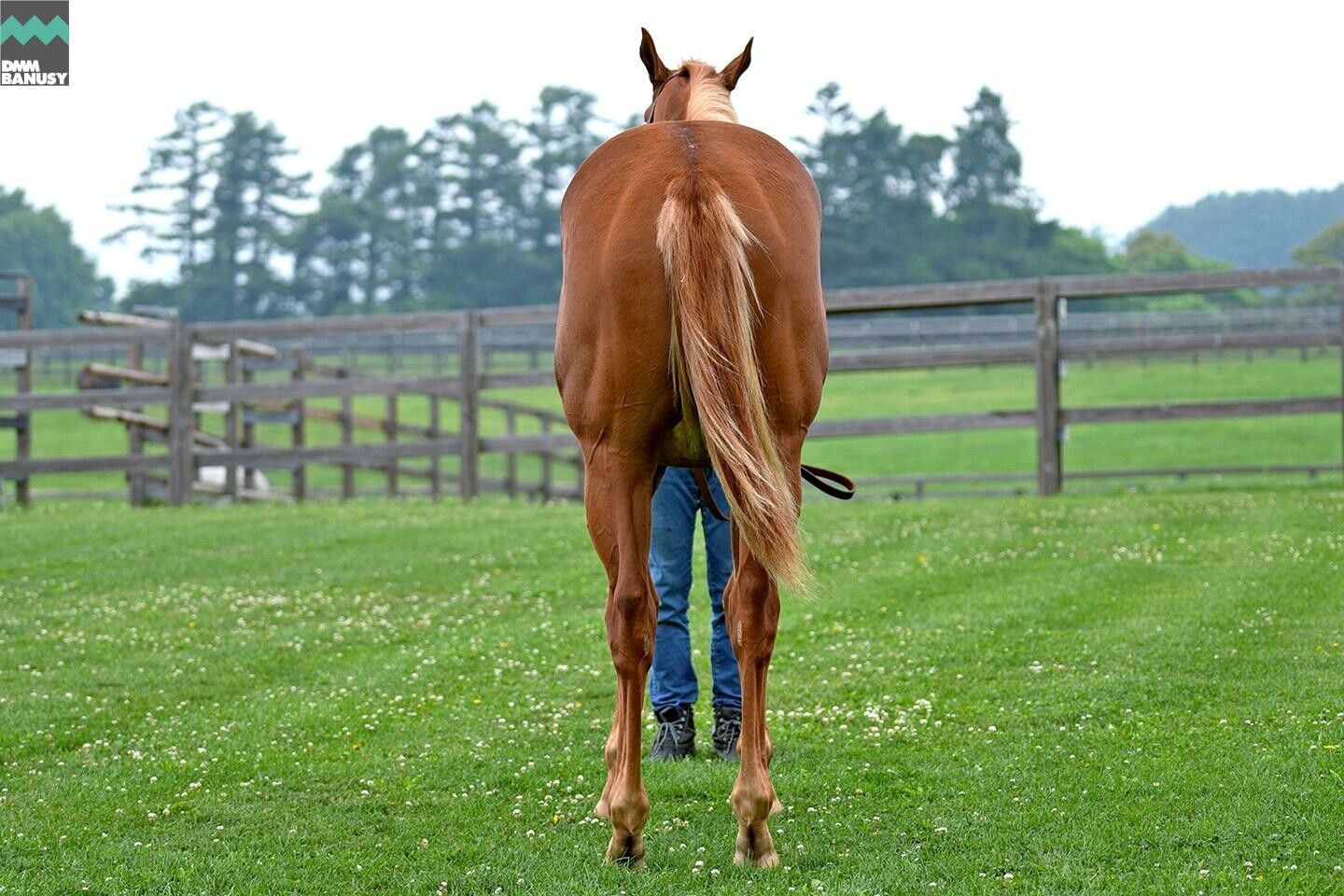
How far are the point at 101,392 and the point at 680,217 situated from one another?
12.0 meters

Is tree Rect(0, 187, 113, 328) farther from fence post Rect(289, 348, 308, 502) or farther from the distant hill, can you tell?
the distant hill

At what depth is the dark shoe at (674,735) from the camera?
17.2ft

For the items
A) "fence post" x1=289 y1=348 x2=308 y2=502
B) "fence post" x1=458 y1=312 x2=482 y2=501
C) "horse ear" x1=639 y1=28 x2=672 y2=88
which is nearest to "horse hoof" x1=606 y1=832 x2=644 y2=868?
"horse ear" x1=639 y1=28 x2=672 y2=88

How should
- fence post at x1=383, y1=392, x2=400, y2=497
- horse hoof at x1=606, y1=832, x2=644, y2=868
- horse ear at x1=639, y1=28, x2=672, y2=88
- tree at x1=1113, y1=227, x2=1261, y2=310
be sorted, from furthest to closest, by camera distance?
tree at x1=1113, y1=227, x2=1261, y2=310 < fence post at x1=383, y1=392, x2=400, y2=497 < horse ear at x1=639, y1=28, x2=672, y2=88 < horse hoof at x1=606, y1=832, x2=644, y2=868

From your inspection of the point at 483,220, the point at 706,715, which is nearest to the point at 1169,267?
the point at 483,220

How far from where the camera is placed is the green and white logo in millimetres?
13602

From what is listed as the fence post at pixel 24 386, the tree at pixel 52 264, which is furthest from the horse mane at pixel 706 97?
the tree at pixel 52 264

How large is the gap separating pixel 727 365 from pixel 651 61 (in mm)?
1886

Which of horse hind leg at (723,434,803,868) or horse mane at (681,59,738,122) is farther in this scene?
horse mane at (681,59,738,122)

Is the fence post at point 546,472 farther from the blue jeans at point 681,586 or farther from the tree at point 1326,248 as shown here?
the tree at point 1326,248

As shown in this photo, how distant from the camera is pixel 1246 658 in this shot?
19.2 ft

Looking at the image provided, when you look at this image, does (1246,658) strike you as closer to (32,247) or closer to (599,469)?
(599,469)

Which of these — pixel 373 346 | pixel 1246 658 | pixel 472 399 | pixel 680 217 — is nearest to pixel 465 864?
pixel 680 217

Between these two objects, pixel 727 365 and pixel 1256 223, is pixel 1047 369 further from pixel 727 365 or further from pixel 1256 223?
pixel 1256 223
